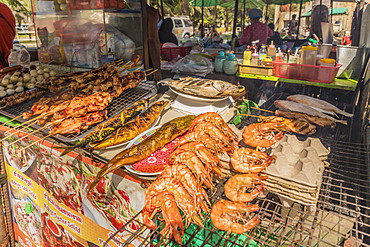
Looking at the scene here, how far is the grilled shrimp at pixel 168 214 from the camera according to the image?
133 centimetres

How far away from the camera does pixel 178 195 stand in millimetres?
1517

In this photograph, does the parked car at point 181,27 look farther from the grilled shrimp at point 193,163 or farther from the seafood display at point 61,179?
the grilled shrimp at point 193,163

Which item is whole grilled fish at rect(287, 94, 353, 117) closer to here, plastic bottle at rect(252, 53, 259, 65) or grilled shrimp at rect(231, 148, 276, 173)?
grilled shrimp at rect(231, 148, 276, 173)

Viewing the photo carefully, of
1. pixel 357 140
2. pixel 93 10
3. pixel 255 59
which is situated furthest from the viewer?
pixel 255 59

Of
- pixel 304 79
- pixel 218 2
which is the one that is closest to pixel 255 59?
pixel 304 79

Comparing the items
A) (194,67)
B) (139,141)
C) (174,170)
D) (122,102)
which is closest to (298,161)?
(174,170)

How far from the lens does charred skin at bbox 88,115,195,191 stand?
1.81 meters

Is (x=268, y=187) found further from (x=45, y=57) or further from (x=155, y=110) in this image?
(x=45, y=57)

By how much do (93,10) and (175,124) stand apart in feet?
8.55

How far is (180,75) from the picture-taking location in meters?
4.97

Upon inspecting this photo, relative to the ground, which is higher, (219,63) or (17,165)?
(219,63)

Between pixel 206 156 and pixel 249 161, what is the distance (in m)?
0.30

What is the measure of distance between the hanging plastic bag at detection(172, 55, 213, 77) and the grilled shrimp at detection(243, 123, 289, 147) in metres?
2.98

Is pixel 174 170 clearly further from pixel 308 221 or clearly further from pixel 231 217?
pixel 308 221
